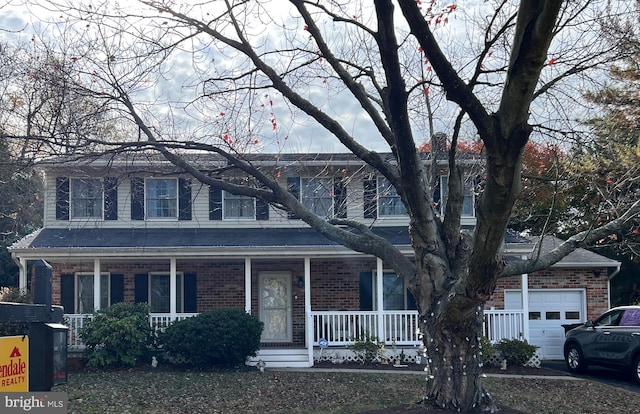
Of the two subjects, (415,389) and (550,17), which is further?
(415,389)

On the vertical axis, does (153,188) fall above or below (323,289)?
above

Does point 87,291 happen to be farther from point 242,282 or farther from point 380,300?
point 380,300

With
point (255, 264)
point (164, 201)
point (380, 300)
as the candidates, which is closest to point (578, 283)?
point (380, 300)

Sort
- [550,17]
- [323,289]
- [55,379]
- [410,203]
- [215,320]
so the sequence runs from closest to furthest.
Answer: [55,379] < [550,17] < [410,203] < [215,320] < [323,289]

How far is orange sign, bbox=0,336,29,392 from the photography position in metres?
3.53

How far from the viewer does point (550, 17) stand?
5.38 metres

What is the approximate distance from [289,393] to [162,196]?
8163 mm

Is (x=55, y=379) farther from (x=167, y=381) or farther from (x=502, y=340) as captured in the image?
(x=502, y=340)

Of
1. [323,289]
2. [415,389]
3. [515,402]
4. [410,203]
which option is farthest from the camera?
[323,289]

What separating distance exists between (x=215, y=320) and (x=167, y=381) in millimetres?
2267

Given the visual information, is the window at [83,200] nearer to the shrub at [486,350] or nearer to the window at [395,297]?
the window at [395,297]

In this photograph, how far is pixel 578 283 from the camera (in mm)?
18984

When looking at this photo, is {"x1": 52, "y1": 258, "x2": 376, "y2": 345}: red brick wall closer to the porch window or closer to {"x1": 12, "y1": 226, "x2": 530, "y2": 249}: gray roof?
the porch window

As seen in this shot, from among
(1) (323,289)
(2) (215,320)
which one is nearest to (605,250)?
(1) (323,289)
